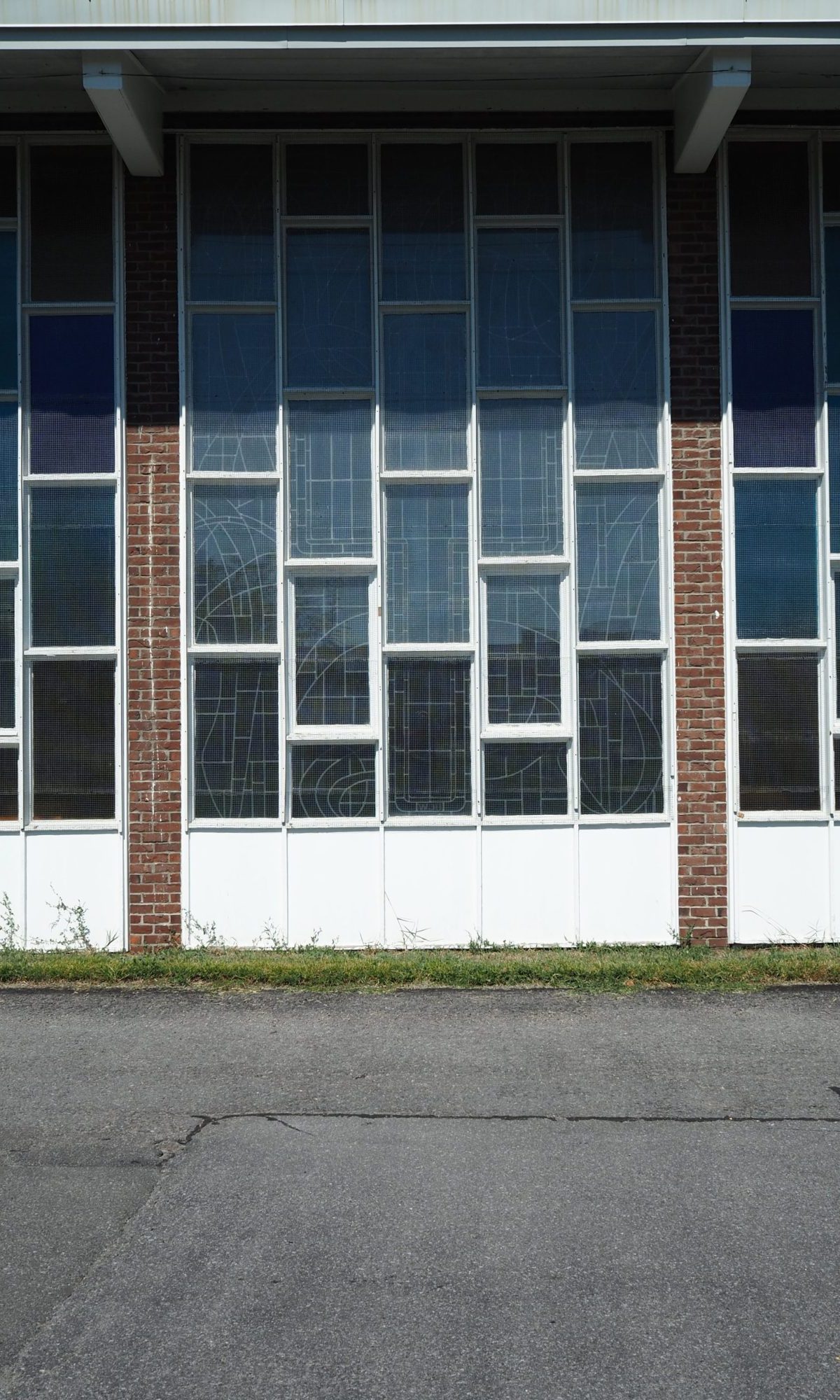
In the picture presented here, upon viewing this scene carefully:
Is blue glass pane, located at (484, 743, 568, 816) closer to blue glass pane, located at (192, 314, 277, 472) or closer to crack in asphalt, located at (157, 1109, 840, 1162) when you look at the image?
blue glass pane, located at (192, 314, 277, 472)

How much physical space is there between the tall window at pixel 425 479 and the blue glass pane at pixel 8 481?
1.19 metres

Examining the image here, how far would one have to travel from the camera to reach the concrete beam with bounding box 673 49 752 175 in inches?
288

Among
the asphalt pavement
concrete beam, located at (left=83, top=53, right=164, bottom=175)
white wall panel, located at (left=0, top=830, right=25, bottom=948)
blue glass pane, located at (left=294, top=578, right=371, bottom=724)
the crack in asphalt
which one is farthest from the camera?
blue glass pane, located at (left=294, top=578, right=371, bottom=724)

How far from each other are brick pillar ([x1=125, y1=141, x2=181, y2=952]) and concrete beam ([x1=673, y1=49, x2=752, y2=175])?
3445 millimetres

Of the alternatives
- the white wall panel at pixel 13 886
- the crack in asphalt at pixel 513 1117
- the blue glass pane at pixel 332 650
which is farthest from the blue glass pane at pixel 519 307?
the crack in asphalt at pixel 513 1117

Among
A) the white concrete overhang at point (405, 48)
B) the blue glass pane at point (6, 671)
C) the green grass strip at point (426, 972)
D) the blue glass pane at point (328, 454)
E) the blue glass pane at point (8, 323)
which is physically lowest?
the green grass strip at point (426, 972)

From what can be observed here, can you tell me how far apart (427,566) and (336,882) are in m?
2.23

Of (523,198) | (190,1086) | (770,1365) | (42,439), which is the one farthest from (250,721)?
(770,1365)

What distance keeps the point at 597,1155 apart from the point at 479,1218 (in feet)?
2.40

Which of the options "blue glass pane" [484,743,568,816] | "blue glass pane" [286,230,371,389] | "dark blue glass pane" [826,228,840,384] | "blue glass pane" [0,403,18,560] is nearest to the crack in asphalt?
"blue glass pane" [484,743,568,816]

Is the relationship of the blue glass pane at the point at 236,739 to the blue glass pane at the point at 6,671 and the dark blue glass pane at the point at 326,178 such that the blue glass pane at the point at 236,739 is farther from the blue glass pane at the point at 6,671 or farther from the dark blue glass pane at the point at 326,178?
the dark blue glass pane at the point at 326,178

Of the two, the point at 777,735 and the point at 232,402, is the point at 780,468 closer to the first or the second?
the point at 777,735

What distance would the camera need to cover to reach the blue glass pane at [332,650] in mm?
7945

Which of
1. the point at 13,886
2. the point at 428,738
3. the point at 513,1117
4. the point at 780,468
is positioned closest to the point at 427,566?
the point at 428,738
